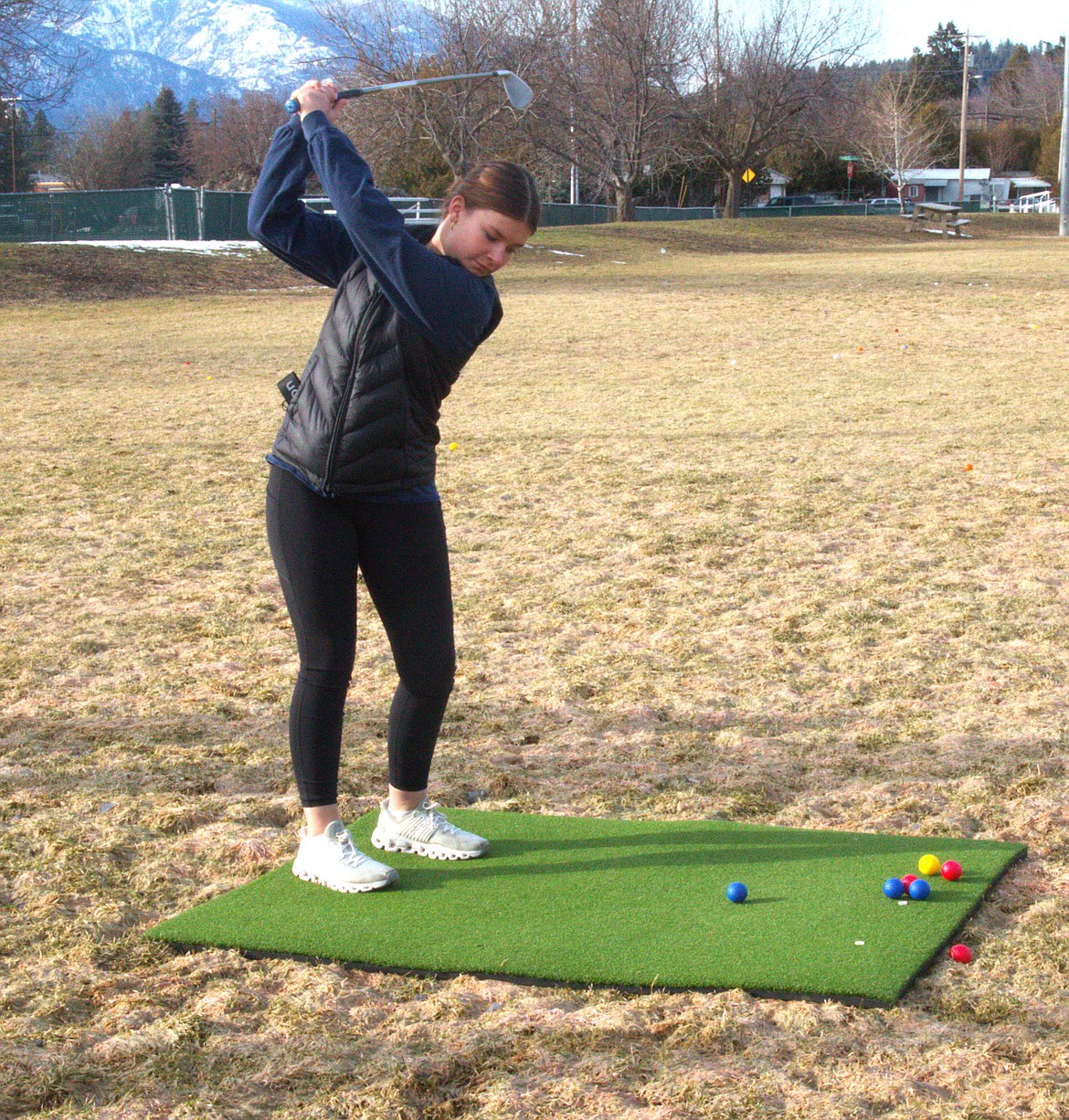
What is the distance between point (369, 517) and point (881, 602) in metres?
3.50

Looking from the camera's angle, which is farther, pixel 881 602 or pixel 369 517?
pixel 881 602

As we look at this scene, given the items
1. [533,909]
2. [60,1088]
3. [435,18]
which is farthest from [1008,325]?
[435,18]

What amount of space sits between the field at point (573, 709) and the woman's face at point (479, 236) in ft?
5.59

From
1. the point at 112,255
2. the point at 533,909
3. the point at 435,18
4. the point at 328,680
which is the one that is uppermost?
the point at 435,18

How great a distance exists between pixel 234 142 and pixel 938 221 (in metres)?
47.4

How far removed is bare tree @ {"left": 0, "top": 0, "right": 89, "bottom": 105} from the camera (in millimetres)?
26500

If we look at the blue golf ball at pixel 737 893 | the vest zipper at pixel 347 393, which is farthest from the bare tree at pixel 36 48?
the blue golf ball at pixel 737 893

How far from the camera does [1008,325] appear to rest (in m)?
17.4

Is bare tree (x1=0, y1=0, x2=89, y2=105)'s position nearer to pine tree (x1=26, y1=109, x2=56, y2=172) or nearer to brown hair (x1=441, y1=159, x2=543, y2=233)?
brown hair (x1=441, y1=159, x2=543, y2=233)

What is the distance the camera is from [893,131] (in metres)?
67.3

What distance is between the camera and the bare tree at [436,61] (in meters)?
43.0

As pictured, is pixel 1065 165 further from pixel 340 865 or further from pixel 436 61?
pixel 340 865

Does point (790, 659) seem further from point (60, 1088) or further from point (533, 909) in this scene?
point (60, 1088)

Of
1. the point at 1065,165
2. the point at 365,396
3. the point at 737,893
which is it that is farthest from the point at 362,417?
the point at 1065,165
